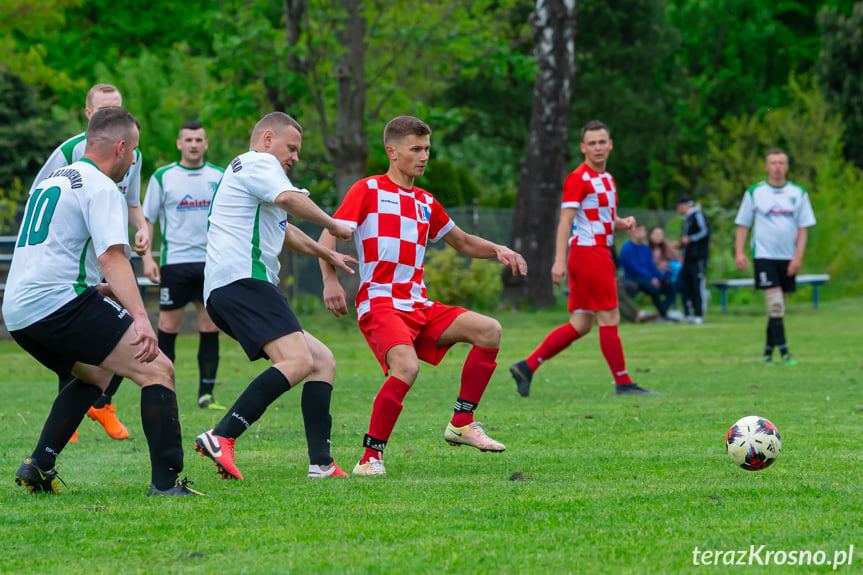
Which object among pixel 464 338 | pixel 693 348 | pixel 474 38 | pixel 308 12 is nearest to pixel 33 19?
pixel 308 12

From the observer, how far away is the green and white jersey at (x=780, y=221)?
12.6 m

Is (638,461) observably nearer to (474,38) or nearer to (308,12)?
(308,12)

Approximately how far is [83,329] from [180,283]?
452 centimetres

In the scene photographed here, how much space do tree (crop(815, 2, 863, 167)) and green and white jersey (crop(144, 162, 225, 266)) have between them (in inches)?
1350

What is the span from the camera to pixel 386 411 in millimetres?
6074

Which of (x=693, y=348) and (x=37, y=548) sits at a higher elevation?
(x=37, y=548)

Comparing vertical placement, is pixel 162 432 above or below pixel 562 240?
below

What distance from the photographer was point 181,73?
35688mm

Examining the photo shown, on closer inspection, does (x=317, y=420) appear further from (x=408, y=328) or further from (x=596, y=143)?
(x=596, y=143)

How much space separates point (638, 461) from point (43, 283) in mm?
3180

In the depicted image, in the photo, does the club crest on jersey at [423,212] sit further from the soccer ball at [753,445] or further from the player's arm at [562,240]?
the player's arm at [562,240]

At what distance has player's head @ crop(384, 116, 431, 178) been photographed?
6276 millimetres

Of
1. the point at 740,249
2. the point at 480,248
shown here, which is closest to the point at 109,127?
the point at 480,248

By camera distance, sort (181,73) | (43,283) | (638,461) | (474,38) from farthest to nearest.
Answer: (181,73) → (474,38) → (638,461) → (43,283)
